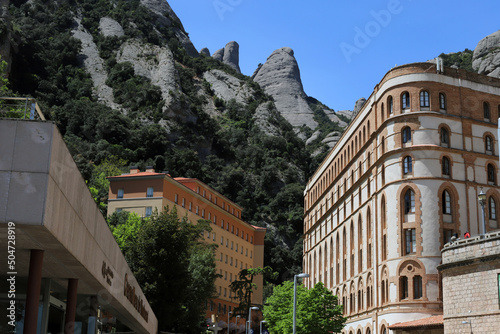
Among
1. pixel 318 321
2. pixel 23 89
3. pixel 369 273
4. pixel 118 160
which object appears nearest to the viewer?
pixel 318 321

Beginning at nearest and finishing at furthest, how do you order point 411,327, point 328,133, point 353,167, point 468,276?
point 468,276 < point 411,327 < point 353,167 < point 328,133

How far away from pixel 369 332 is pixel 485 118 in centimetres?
2396

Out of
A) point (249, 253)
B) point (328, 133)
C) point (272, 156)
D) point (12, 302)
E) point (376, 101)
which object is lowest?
point (12, 302)

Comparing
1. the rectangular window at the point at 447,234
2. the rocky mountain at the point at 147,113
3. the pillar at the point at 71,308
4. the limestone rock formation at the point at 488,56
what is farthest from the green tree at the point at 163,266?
the limestone rock formation at the point at 488,56

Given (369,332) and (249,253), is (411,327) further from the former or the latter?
(249,253)

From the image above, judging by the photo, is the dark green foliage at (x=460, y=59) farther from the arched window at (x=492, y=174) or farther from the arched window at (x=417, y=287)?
the arched window at (x=417, y=287)

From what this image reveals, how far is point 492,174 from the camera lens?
58969mm

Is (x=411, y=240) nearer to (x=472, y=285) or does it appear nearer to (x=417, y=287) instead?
(x=417, y=287)

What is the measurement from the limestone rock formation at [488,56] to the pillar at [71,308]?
101 m

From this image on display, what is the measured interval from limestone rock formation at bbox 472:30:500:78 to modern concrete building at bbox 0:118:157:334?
101 meters

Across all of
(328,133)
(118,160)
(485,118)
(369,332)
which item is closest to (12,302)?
(369,332)

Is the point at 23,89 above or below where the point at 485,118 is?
above

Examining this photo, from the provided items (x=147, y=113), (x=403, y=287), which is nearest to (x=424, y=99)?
(x=403, y=287)

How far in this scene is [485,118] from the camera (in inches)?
2361
